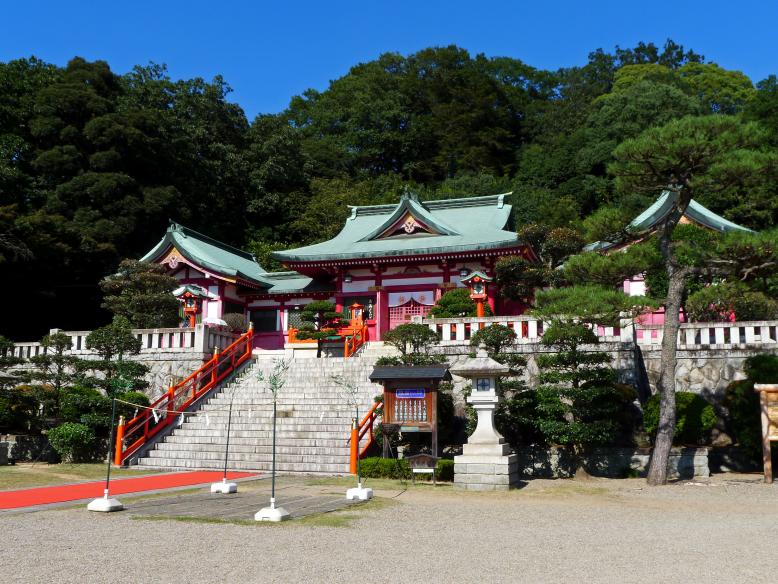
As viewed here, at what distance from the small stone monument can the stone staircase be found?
2.94 meters

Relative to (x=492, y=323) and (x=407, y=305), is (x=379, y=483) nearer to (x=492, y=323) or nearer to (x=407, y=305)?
(x=492, y=323)

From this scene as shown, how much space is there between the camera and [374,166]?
5138 cm

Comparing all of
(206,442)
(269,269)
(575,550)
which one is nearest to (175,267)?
(269,269)

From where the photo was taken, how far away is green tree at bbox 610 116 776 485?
11.8 meters

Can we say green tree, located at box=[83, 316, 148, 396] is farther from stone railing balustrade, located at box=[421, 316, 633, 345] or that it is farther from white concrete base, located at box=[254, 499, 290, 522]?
white concrete base, located at box=[254, 499, 290, 522]

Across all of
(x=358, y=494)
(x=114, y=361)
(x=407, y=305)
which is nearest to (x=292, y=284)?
(x=407, y=305)

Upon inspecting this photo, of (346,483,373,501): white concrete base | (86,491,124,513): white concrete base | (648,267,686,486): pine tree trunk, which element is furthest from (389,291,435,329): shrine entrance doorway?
(86,491,124,513): white concrete base

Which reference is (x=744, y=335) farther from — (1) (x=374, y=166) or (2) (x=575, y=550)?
(1) (x=374, y=166)

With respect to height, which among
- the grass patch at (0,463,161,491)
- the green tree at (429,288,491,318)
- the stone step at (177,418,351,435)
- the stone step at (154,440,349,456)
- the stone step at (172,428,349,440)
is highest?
the green tree at (429,288,491,318)

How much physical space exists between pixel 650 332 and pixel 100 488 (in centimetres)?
1296

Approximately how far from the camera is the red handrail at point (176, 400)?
50.7 feet

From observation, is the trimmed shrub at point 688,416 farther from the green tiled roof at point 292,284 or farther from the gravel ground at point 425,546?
the green tiled roof at point 292,284

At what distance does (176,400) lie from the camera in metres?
17.5

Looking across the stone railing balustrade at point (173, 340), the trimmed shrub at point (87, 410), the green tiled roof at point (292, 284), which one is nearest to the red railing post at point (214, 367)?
the stone railing balustrade at point (173, 340)
